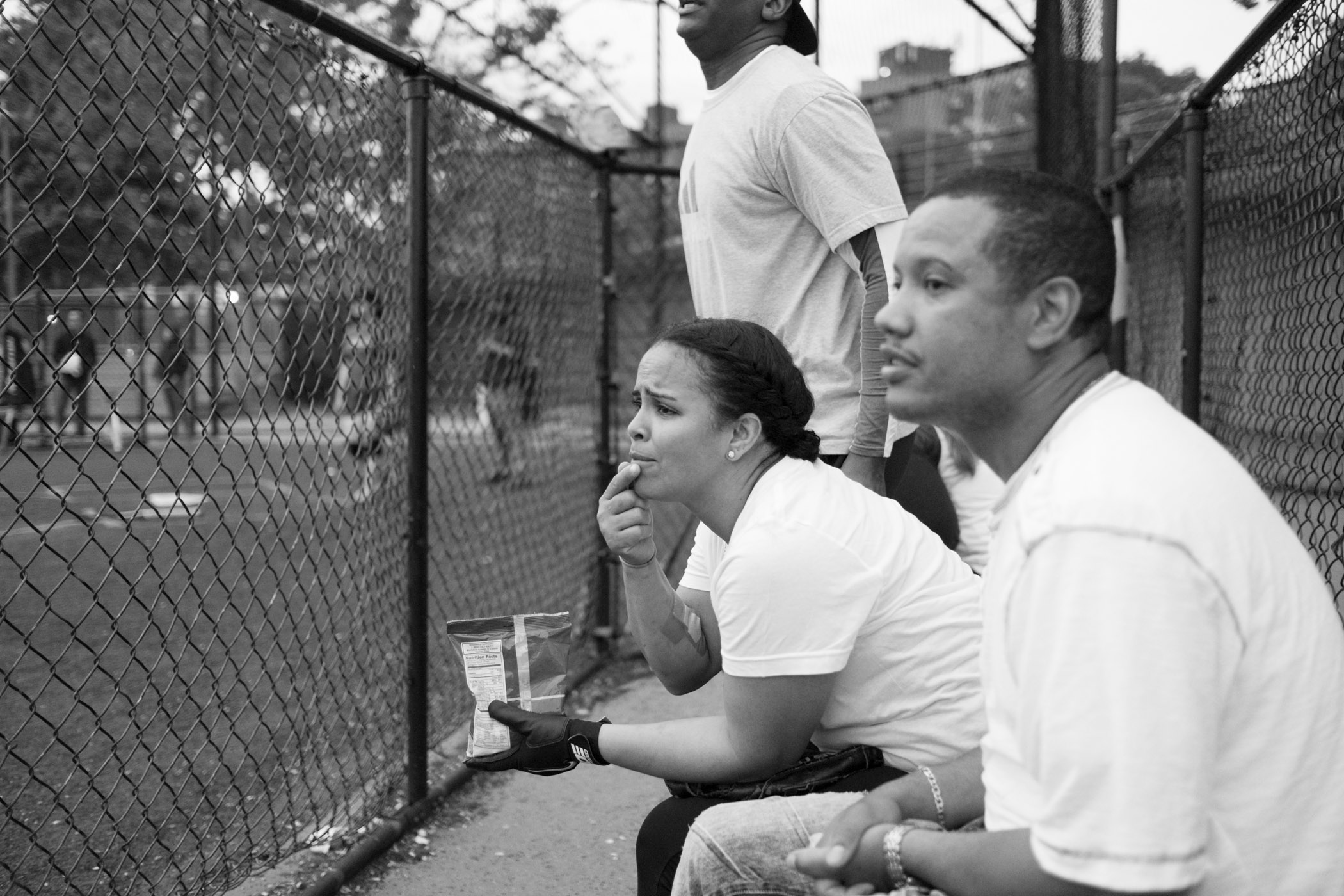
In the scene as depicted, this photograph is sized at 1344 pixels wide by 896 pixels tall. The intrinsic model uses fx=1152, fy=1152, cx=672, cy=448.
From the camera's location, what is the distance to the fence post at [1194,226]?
145 inches

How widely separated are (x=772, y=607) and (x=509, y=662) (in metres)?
0.64

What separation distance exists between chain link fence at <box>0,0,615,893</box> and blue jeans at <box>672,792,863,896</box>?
1.28 meters

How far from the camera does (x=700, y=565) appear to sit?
97.4 inches

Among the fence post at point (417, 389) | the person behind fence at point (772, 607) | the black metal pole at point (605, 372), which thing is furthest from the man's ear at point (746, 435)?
the black metal pole at point (605, 372)

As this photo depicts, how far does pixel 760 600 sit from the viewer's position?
69.4 inches

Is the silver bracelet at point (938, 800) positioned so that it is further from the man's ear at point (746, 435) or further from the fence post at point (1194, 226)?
the fence post at point (1194, 226)

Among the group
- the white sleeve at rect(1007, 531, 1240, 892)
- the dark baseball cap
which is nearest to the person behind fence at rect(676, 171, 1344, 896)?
the white sleeve at rect(1007, 531, 1240, 892)

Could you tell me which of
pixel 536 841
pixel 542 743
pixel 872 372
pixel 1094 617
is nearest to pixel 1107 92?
pixel 872 372

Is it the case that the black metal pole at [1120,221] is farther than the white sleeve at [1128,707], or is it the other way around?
the black metal pole at [1120,221]

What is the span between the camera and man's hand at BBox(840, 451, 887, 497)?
250 centimetres

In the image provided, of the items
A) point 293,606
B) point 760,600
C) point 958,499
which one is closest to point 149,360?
point 293,606

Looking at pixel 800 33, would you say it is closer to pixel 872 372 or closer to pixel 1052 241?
pixel 872 372

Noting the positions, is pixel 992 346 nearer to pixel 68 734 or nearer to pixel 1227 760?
pixel 1227 760

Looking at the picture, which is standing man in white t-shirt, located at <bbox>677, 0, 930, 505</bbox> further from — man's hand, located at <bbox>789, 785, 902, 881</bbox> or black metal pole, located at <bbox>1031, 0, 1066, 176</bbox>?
black metal pole, located at <bbox>1031, 0, 1066, 176</bbox>
